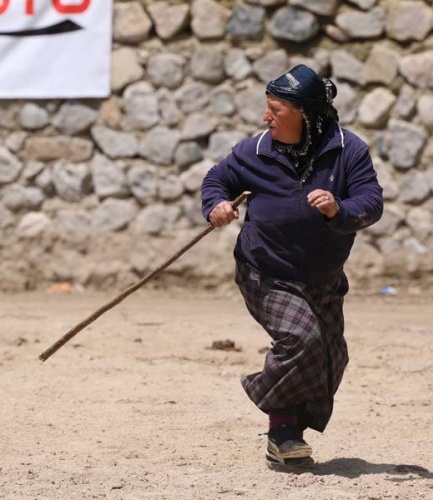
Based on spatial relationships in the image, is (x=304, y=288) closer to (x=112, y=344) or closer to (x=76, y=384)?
(x=76, y=384)

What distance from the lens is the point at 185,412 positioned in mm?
5602

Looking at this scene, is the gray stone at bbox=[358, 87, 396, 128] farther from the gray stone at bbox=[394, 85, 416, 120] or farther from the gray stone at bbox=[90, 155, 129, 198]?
the gray stone at bbox=[90, 155, 129, 198]

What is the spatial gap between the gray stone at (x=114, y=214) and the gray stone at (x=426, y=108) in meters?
2.24

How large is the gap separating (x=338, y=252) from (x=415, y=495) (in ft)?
3.04

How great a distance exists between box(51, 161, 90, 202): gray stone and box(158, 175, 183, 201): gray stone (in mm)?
593

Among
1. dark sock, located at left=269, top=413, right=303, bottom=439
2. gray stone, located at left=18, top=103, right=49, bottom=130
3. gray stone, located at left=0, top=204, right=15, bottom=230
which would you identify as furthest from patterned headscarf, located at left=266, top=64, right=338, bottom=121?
gray stone, located at left=0, top=204, right=15, bottom=230

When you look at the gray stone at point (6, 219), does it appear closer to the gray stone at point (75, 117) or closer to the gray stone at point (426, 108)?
the gray stone at point (75, 117)

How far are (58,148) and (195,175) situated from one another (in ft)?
3.59

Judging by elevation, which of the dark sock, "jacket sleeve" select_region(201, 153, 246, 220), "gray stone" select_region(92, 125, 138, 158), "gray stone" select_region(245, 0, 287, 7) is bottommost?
"gray stone" select_region(92, 125, 138, 158)

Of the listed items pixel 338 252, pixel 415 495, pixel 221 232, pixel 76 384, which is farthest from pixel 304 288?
pixel 221 232

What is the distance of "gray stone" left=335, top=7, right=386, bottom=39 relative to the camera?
8750mm

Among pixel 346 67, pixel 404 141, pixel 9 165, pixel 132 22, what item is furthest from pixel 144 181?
pixel 404 141

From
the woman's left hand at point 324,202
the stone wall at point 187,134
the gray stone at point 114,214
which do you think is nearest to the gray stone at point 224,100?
the stone wall at point 187,134

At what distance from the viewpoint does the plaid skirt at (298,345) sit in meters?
4.45
